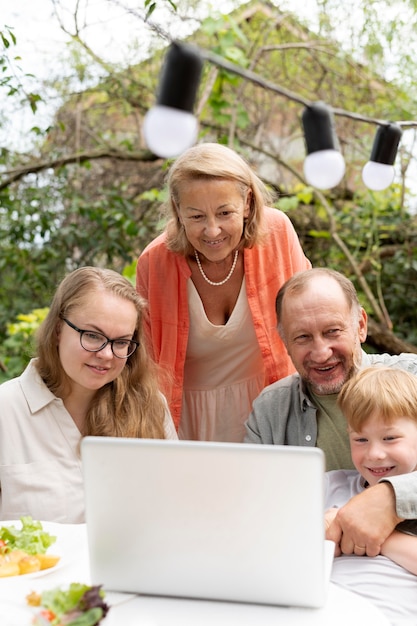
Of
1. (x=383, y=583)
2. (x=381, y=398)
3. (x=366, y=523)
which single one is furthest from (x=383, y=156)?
(x=383, y=583)

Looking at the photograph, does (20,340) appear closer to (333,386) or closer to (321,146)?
(333,386)

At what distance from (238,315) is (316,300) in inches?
20.8

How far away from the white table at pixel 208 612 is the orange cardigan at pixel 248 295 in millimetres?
1262

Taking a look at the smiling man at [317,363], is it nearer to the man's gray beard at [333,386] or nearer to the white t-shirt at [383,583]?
the man's gray beard at [333,386]

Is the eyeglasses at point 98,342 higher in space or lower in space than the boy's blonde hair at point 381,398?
higher

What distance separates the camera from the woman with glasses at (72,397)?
1.97 m

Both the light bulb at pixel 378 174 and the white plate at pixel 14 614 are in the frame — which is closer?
the white plate at pixel 14 614

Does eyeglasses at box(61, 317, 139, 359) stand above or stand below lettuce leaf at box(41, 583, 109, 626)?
above

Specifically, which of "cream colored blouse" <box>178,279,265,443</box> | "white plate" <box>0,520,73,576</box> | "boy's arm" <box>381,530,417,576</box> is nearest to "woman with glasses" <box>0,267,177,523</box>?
"white plate" <box>0,520,73,576</box>

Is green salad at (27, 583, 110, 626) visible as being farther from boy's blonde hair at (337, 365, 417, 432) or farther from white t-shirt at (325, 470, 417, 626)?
boy's blonde hair at (337, 365, 417, 432)

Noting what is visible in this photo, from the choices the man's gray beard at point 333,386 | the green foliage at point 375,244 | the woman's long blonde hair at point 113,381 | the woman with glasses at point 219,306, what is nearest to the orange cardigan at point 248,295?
A: the woman with glasses at point 219,306

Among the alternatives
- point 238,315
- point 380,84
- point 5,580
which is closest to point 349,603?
point 5,580

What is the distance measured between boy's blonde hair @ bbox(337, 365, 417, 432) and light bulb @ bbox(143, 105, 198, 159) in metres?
0.84

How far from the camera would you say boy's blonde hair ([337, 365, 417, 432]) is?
1.79 meters
